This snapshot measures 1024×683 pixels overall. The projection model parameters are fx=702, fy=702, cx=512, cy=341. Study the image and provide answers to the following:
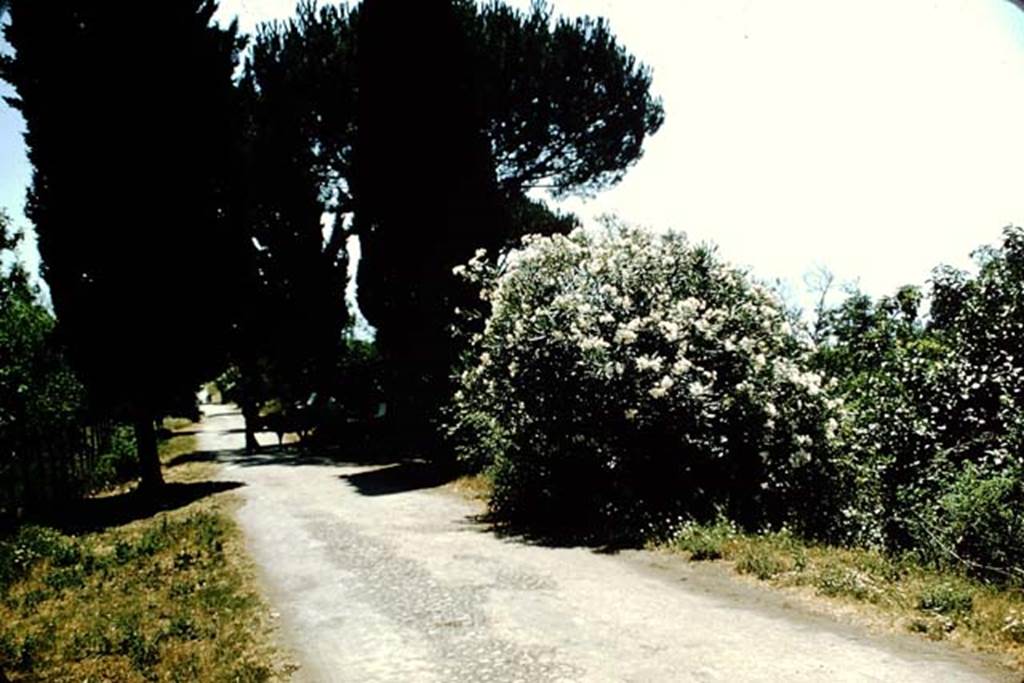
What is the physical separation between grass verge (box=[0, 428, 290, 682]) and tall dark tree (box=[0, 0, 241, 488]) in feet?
16.0

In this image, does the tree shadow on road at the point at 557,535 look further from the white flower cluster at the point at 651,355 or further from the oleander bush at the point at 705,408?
the white flower cluster at the point at 651,355

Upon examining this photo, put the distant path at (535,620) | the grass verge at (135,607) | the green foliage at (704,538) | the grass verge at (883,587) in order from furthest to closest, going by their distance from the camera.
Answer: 1. the green foliage at (704,538)
2. the grass verge at (135,607)
3. the grass verge at (883,587)
4. the distant path at (535,620)

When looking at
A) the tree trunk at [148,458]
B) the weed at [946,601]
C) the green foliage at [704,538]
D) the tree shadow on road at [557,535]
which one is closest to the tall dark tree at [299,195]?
the tree trunk at [148,458]

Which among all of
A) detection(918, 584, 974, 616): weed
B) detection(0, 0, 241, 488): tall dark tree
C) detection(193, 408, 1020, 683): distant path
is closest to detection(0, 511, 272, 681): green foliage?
detection(193, 408, 1020, 683): distant path

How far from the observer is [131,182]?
51.8 feet

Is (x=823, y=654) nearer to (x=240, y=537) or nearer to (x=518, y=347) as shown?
(x=518, y=347)

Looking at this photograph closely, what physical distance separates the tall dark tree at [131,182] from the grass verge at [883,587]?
41.9ft

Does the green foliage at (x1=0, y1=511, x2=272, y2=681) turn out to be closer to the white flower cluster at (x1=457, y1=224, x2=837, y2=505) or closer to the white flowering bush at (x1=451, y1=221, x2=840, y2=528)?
the white flowering bush at (x1=451, y1=221, x2=840, y2=528)

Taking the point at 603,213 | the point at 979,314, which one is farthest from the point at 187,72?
the point at 979,314

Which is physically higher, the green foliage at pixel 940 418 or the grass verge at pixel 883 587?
the green foliage at pixel 940 418

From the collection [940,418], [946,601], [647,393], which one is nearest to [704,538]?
[647,393]

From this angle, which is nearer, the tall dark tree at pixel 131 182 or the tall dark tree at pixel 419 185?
the tall dark tree at pixel 131 182

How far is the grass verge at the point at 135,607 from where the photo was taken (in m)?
6.06

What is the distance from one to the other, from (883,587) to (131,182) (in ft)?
53.3
